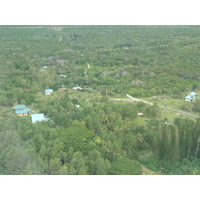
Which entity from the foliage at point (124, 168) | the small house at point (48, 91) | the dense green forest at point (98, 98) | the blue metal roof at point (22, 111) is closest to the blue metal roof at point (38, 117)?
the dense green forest at point (98, 98)

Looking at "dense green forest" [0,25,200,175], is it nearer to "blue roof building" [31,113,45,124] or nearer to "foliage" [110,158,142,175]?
"foliage" [110,158,142,175]

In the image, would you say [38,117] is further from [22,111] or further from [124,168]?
[124,168]

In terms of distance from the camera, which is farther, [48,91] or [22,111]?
[48,91]

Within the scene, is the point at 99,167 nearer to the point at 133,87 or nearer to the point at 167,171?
the point at 167,171

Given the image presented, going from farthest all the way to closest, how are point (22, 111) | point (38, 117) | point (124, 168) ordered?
point (22, 111), point (38, 117), point (124, 168)

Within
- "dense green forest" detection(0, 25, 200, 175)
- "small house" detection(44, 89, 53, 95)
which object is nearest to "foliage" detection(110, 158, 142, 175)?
"dense green forest" detection(0, 25, 200, 175)

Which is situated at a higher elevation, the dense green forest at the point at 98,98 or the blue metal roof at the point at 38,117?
the dense green forest at the point at 98,98

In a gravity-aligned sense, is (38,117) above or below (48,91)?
below

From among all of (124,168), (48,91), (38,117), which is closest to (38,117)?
(38,117)

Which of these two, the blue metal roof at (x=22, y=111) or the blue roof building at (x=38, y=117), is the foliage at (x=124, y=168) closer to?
the blue roof building at (x=38, y=117)

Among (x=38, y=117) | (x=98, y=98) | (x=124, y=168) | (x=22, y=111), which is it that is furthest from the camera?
(x=98, y=98)
